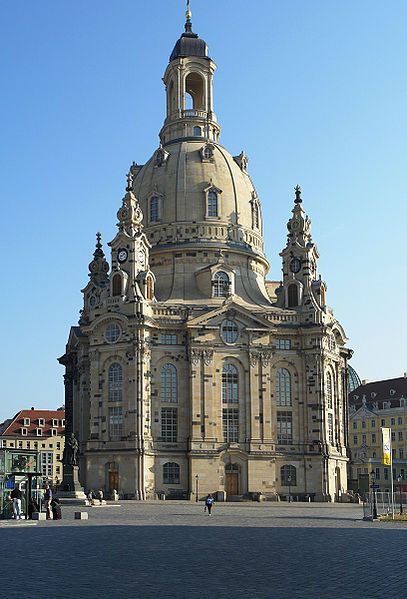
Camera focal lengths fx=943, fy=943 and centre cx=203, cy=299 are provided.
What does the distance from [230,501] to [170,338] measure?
17628 millimetres

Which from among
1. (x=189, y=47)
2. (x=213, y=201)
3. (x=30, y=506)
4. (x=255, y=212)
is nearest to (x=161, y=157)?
(x=213, y=201)

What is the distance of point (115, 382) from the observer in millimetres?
96562

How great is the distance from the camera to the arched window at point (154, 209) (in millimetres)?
108081

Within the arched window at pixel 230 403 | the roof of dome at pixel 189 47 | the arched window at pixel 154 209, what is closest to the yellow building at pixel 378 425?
the arched window at pixel 230 403

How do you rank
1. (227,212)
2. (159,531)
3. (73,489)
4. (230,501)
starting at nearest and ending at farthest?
(159,531)
(73,489)
(230,501)
(227,212)

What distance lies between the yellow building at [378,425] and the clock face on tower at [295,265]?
46.6 meters

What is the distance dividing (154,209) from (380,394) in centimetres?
6298

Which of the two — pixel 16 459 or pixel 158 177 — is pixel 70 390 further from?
pixel 16 459

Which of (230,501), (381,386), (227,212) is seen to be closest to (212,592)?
(230,501)

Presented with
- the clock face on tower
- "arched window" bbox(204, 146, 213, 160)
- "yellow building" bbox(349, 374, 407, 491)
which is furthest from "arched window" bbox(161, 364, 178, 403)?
"yellow building" bbox(349, 374, 407, 491)

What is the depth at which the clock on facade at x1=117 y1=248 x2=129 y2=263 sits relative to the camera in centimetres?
10088

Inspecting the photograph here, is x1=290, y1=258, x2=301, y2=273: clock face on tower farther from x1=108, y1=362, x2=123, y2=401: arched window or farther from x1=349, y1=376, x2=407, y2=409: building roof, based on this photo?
x1=349, y1=376, x2=407, y2=409: building roof

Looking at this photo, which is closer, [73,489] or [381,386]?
[73,489]

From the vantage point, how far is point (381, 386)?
511ft
